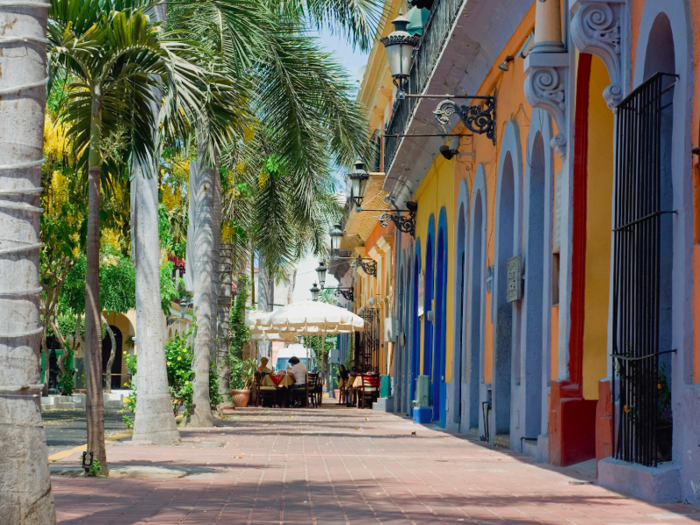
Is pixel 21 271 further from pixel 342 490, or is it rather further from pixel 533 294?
pixel 533 294

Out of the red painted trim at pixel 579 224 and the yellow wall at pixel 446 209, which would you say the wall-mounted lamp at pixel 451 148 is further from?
the red painted trim at pixel 579 224

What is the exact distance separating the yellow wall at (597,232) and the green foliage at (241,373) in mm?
15143

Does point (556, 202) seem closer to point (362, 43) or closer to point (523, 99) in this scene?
point (523, 99)

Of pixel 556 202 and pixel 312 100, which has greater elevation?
pixel 312 100

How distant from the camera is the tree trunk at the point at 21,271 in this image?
5184 mm

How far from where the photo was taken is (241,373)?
89.2 ft

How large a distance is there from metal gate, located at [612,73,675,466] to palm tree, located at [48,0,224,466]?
3.73 m

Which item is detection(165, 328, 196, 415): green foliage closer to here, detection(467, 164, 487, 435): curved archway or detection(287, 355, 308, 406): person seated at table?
detection(467, 164, 487, 435): curved archway

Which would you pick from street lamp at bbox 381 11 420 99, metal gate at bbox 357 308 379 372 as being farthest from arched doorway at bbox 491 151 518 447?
metal gate at bbox 357 308 379 372

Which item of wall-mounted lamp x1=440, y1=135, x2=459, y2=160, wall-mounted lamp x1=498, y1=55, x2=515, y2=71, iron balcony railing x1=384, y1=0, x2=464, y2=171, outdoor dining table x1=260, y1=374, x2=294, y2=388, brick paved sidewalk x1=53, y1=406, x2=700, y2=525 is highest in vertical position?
iron balcony railing x1=384, y1=0, x2=464, y2=171

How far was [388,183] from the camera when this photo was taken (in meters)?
26.0

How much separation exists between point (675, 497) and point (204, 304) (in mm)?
11145

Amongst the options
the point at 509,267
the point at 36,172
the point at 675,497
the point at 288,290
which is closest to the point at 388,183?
the point at 509,267

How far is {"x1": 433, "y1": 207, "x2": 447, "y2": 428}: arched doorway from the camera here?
20.6 m
